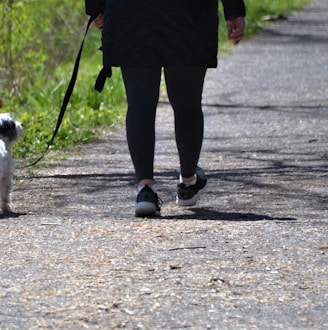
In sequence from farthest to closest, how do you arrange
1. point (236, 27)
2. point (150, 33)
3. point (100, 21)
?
1. point (100, 21)
2. point (236, 27)
3. point (150, 33)

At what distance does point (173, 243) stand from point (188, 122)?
1193mm

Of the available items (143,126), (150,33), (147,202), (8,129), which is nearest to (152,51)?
(150,33)

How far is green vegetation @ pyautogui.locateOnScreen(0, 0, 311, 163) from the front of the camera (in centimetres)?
1012

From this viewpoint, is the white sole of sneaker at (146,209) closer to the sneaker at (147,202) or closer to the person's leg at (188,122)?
the sneaker at (147,202)

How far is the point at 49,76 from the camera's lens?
1512cm

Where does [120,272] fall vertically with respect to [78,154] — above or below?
above

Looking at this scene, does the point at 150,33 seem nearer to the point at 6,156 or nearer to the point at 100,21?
the point at 100,21

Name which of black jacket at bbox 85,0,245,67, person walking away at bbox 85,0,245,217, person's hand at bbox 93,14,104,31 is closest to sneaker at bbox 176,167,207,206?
person walking away at bbox 85,0,245,217

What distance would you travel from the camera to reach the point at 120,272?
14.8 ft

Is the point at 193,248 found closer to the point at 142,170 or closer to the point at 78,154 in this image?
the point at 142,170

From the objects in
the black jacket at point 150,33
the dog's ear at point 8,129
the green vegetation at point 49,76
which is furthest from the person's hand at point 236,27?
the green vegetation at point 49,76

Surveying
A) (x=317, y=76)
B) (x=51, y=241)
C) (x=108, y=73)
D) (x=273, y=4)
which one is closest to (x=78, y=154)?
(x=108, y=73)

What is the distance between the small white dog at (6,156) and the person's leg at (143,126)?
929mm

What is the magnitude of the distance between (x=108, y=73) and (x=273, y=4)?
2183 centimetres
